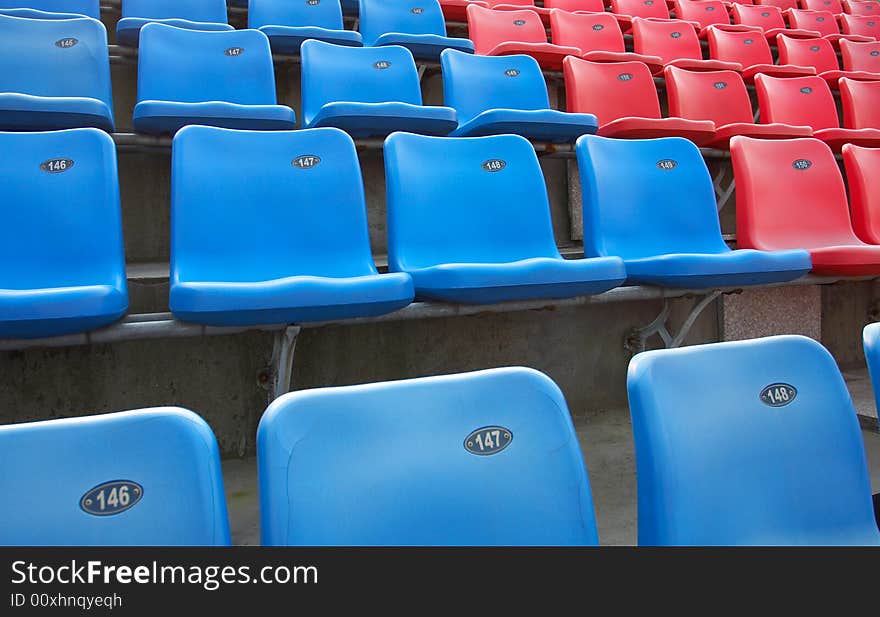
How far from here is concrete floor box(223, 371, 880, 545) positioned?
2.32 ft

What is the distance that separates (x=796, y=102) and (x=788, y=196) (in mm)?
544

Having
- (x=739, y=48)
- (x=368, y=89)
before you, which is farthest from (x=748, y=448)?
(x=739, y=48)

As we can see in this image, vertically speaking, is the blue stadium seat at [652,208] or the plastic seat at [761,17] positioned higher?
the plastic seat at [761,17]

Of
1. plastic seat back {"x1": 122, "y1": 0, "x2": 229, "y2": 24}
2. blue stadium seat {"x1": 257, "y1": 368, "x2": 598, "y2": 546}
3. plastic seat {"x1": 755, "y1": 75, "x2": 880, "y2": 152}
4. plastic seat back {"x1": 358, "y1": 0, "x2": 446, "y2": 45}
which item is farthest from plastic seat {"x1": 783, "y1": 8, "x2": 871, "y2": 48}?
blue stadium seat {"x1": 257, "y1": 368, "x2": 598, "y2": 546}

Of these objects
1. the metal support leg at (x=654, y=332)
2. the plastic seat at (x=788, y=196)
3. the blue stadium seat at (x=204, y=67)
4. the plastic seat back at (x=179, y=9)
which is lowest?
the metal support leg at (x=654, y=332)

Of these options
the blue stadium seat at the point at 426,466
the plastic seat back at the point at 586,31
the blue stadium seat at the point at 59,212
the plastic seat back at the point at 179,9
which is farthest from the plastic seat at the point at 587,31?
the blue stadium seat at the point at 426,466

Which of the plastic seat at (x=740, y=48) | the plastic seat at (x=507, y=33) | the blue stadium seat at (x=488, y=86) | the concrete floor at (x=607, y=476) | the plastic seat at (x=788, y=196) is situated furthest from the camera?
the plastic seat at (x=740, y=48)

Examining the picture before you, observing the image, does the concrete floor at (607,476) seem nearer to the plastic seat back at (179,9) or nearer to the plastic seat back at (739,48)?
the plastic seat back at (179,9)

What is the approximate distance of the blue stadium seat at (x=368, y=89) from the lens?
1.03m

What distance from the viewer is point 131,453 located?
299 millimetres

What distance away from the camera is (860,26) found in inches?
98.2

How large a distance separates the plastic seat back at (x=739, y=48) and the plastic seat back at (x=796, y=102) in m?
0.32
